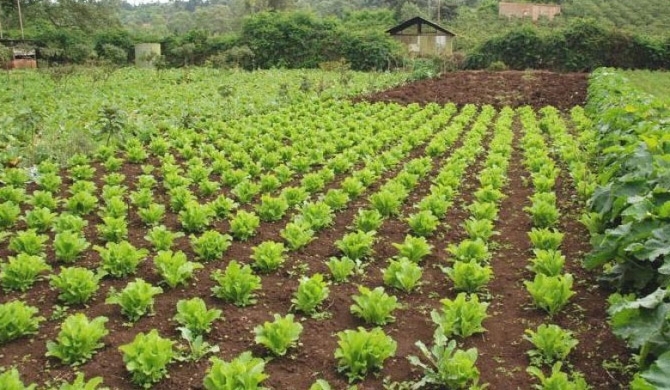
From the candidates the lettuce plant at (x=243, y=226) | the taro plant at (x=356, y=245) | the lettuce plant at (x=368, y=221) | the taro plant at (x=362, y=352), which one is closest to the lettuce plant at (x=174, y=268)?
the lettuce plant at (x=243, y=226)

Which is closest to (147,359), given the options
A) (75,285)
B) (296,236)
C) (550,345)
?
(75,285)

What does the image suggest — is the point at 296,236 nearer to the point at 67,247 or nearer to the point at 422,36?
the point at 67,247

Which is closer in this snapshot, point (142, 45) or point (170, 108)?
point (170, 108)

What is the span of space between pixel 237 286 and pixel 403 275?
1.70 meters

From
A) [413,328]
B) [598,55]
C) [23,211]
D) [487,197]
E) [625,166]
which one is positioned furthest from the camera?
[598,55]

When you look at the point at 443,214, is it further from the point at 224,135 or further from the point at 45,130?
the point at 45,130

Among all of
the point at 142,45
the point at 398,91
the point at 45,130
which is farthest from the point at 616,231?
the point at 142,45

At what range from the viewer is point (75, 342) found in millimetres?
4555

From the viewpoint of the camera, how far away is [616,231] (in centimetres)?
537

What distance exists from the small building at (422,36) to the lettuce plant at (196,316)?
4048 centimetres

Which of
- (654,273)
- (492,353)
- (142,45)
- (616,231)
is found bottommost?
(492,353)

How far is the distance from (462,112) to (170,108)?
31.4ft

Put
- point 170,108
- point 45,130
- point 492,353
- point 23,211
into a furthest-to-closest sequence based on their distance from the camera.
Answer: point 170,108 < point 45,130 < point 23,211 < point 492,353

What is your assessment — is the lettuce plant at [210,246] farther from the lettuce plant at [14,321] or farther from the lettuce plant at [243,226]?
the lettuce plant at [14,321]
